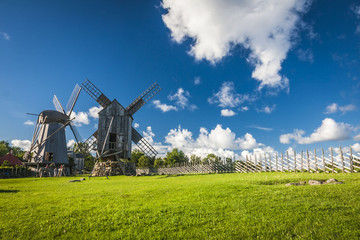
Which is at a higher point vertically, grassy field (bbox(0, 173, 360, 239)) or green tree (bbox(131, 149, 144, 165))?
green tree (bbox(131, 149, 144, 165))

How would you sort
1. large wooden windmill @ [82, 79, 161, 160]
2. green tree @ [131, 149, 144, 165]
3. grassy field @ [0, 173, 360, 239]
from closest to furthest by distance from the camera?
grassy field @ [0, 173, 360, 239]
large wooden windmill @ [82, 79, 161, 160]
green tree @ [131, 149, 144, 165]

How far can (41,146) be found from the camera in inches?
1534

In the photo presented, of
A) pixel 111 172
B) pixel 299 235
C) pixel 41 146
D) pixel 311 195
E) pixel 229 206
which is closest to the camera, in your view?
pixel 299 235

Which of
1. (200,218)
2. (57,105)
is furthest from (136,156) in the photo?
Result: (200,218)

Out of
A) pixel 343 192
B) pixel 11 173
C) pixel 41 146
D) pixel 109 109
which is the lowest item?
pixel 11 173

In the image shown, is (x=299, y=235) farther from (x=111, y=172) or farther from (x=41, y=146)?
(x=41, y=146)

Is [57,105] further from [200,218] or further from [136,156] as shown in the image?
[200,218]

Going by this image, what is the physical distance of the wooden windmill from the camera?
3860 centimetres

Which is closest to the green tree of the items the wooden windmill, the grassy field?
the wooden windmill

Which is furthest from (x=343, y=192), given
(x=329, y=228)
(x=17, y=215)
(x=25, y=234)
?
(x=17, y=215)

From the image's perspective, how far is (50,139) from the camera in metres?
40.2

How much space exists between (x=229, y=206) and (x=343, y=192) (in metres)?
4.94

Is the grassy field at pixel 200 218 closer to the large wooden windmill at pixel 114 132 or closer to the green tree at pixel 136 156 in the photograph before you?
the large wooden windmill at pixel 114 132

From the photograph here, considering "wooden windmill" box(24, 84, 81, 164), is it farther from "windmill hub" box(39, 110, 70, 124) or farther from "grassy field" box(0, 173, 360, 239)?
"grassy field" box(0, 173, 360, 239)
